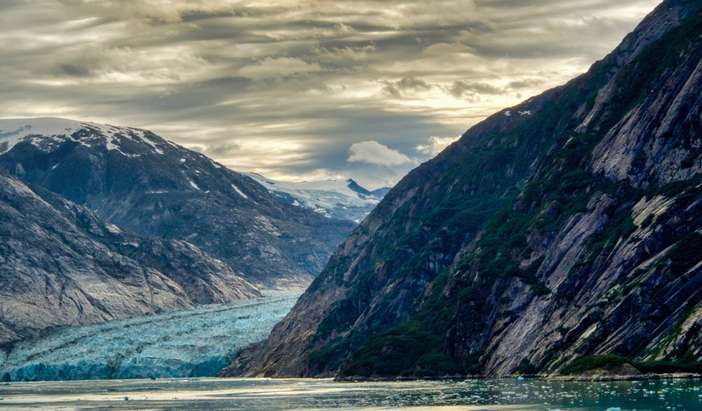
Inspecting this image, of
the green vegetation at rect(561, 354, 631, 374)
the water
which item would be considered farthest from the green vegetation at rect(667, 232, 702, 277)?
the water

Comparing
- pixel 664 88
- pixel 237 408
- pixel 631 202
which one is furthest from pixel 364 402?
pixel 664 88

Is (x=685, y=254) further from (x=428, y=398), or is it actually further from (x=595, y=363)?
(x=428, y=398)

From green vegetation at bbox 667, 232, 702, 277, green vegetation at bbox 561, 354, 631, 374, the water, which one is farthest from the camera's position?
green vegetation at bbox 667, 232, 702, 277

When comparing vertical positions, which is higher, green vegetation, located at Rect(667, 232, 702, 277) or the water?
green vegetation, located at Rect(667, 232, 702, 277)

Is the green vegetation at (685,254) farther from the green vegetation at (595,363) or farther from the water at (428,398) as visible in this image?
the water at (428,398)

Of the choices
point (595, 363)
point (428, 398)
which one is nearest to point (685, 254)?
point (595, 363)

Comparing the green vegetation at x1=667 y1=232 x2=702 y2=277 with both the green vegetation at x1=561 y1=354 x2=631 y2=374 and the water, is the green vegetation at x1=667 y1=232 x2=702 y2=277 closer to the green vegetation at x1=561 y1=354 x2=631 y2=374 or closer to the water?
the green vegetation at x1=561 y1=354 x2=631 y2=374

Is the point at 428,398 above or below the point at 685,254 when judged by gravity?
below

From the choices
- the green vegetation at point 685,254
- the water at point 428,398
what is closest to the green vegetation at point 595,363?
the water at point 428,398

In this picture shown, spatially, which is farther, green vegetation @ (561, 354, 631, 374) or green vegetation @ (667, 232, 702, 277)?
green vegetation @ (667, 232, 702, 277)
